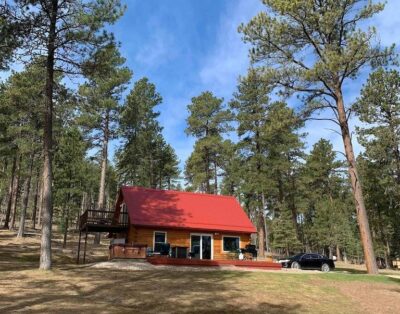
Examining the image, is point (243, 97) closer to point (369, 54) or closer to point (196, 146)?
point (196, 146)

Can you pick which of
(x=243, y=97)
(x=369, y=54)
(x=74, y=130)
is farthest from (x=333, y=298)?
(x=243, y=97)

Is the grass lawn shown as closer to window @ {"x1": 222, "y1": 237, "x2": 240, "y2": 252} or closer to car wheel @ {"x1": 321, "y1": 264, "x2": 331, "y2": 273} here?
car wheel @ {"x1": 321, "y1": 264, "x2": 331, "y2": 273}

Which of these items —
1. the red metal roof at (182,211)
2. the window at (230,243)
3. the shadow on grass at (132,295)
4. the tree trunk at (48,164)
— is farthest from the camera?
the window at (230,243)

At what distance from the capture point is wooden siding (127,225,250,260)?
27828mm

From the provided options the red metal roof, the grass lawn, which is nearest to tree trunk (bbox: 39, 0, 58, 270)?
the grass lawn

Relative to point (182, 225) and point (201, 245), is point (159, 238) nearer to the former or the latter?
point (182, 225)

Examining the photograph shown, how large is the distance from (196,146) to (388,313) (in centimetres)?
3346

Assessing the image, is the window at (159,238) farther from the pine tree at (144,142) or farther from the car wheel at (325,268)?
the pine tree at (144,142)

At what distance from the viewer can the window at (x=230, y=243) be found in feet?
97.7

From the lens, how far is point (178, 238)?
94.2ft

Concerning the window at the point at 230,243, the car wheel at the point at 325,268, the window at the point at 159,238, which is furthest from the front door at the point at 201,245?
the car wheel at the point at 325,268

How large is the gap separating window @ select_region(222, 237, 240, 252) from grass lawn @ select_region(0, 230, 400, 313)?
9.17 meters

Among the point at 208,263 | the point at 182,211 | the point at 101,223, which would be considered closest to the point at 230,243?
the point at 182,211

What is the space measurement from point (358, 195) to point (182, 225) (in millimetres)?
Answer: 12125
